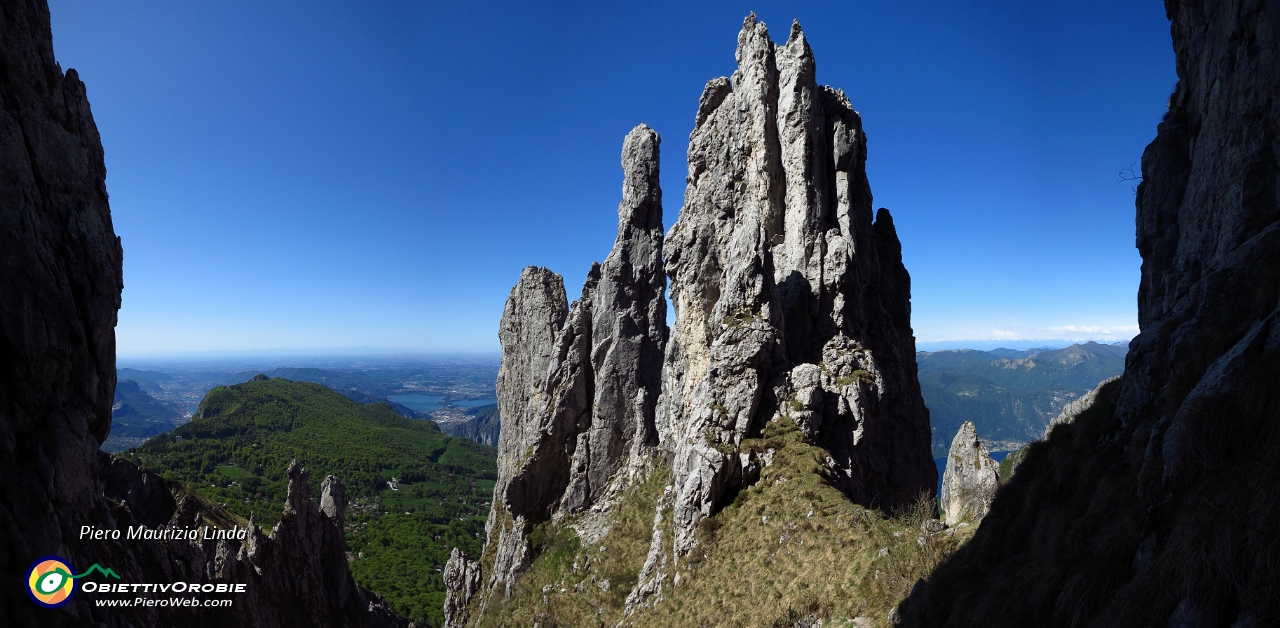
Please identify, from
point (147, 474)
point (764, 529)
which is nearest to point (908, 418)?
point (764, 529)

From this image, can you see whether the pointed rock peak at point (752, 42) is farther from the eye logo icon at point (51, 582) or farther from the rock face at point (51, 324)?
the eye logo icon at point (51, 582)

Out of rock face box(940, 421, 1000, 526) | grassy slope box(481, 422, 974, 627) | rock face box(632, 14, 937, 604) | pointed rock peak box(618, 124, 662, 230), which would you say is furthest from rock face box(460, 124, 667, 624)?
rock face box(940, 421, 1000, 526)

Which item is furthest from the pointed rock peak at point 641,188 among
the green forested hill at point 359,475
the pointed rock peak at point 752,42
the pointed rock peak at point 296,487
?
the green forested hill at point 359,475

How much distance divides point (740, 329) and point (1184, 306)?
20.1 metres

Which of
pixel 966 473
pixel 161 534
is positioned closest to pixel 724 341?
pixel 966 473

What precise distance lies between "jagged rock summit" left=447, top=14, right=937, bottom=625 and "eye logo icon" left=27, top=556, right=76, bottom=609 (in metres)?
22.8

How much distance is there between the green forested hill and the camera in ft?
301

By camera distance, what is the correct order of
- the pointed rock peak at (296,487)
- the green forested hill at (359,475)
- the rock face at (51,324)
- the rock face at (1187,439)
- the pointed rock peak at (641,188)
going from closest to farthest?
the rock face at (1187,439)
the rock face at (51,324)
the pointed rock peak at (296,487)
the pointed rock peak at (641,188)
the green forested hill at (359,475)

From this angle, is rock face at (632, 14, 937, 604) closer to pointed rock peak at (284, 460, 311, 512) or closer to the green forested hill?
pointed rock peak at (284, 460, 311, 512)

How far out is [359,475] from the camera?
146 metres

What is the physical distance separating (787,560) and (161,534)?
28.5m

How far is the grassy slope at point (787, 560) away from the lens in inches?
696

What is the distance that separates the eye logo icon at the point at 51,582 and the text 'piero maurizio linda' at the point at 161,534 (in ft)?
5.65

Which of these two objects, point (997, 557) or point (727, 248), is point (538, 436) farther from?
point (997, 557)
